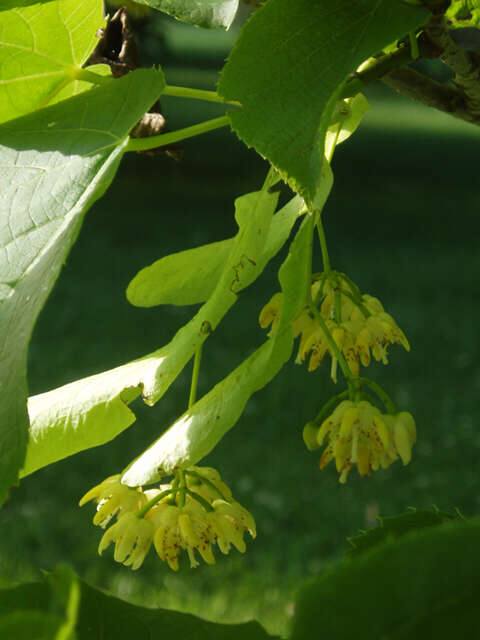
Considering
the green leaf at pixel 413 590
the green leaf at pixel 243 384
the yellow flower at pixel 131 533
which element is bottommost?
the yellow flower at pixel 131 533

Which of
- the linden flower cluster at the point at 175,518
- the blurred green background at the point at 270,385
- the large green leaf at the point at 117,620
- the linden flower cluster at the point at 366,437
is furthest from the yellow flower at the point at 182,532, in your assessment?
the blurred green background at the point at 270,385

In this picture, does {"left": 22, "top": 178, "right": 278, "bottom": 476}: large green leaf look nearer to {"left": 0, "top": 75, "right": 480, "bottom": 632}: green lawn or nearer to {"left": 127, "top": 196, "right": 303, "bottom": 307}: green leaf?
{"left": 127, "top": 196, "right": 303, "bottom": 307}: green leaf

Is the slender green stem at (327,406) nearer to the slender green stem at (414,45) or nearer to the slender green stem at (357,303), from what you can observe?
the slender green stem at (357,303)

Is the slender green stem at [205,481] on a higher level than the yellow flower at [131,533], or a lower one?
higher

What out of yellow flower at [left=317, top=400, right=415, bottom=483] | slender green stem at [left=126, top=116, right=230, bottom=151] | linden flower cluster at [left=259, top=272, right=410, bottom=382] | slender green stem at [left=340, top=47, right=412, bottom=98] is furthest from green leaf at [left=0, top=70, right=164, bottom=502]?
yellow flower at [left=317, top=400, right=415, bottom=483]

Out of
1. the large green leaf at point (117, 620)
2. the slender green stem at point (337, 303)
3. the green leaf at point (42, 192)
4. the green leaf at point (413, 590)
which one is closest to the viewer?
the green leaf at point (413, 590)

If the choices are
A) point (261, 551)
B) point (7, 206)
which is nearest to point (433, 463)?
point (261, 551)
